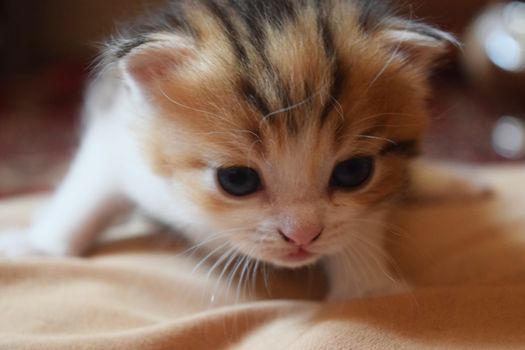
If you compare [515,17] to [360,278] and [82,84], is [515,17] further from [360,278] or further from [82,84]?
[82,84]

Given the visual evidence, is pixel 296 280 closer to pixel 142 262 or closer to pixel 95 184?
pixel 142 262

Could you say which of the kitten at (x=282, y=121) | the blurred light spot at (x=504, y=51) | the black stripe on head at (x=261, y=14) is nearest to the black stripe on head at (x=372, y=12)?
the kitten at (x=282, y=121)

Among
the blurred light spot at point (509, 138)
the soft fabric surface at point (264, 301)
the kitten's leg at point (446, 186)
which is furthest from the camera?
the blurred light spot at point (509, 138)

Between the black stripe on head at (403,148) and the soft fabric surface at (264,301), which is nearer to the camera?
the soft fabric surface at (264,301)

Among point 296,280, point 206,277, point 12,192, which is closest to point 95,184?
point 206,277

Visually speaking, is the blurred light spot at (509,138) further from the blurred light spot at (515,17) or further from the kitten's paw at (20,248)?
the kitten's paw at (20,248)

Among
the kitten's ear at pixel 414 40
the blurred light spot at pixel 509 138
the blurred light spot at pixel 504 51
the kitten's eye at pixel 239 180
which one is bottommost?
the kitten's eye at pixel 239 180

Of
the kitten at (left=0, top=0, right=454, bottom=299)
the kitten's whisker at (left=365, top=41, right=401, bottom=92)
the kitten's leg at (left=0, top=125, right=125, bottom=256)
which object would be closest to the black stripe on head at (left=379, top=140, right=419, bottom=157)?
the kitten at (left=0, top=0, right=454, bottom=299)
